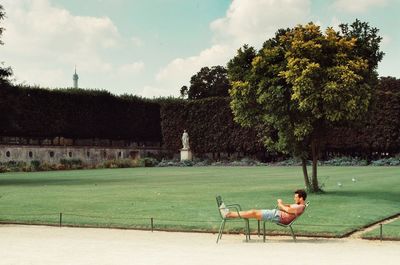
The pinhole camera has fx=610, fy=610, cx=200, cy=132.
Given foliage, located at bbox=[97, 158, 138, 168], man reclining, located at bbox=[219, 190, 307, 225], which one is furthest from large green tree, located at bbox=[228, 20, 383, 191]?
foliage, located at bbox=[97, 158, 138, 168]

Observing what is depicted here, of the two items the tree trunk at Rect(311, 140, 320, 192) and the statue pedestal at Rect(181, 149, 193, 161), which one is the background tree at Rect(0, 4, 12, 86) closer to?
the tree trunk at Rect(311, 140, 320, 192)

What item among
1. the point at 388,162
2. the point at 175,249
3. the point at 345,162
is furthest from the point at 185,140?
the point at 175,249

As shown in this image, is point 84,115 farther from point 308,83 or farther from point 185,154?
point 308,83

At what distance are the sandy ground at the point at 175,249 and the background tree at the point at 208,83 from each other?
6491cm

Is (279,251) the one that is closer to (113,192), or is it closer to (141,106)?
(113,192)

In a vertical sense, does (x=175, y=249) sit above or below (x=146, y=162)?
below

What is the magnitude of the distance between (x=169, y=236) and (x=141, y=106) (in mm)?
47161

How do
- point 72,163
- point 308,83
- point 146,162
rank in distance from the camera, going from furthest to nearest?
point 146,162 → point 72,163 → point 308,83

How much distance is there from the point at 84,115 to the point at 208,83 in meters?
28.1

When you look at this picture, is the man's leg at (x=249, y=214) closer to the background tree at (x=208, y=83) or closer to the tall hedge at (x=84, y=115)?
the tall hedge at (x=84, y=115)

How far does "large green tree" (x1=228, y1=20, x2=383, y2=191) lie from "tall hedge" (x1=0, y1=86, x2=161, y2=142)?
2873 centimetres

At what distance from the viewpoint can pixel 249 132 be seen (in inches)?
2026

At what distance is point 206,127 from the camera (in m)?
54.6

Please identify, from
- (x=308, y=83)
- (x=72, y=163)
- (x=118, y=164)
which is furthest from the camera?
(x=72, y=163)
